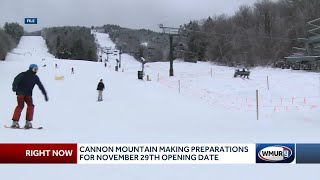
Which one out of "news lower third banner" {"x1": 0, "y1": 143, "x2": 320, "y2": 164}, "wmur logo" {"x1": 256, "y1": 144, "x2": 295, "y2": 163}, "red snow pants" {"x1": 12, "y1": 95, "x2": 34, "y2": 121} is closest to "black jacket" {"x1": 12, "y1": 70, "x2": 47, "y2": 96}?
"red snow pants" {"x1": 12, "y1": 95, "x2": 34, "y2": 121}

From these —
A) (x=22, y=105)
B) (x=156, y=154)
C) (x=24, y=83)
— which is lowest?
(x=156, y=154)

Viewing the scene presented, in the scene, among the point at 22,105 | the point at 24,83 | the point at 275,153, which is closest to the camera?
the point at 275,153

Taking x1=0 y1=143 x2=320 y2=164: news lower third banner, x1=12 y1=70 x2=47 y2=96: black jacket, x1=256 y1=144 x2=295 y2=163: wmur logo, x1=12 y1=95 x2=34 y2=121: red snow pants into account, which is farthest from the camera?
x1=12 y1=95 x2=34 y2=121: red snow pants

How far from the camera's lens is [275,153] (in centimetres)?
741

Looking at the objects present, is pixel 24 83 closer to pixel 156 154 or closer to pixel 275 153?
pixel 156 154

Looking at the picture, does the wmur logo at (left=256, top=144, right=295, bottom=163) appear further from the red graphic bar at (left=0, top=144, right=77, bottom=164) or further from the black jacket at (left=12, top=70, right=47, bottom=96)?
the black jacket at (left=12, top=70, right=47, bottom=96)

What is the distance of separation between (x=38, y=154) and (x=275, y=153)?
415cm

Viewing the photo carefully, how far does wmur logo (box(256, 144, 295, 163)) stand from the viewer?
7.30 metres

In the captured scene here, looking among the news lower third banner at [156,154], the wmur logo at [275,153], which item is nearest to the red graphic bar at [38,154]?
the news lower third banner at [156,154]

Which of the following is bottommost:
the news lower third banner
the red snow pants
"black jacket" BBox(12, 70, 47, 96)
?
the news lower third banner

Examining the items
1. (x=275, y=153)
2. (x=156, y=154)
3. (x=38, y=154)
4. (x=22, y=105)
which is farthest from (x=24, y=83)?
(x=275, y=153)

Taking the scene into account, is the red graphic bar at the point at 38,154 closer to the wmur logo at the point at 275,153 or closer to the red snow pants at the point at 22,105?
the wmur logo at the point at 275,153

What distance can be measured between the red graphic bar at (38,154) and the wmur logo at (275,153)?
3263 mm

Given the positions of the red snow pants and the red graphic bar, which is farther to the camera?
the red snow pants
